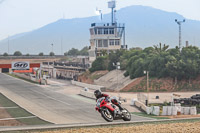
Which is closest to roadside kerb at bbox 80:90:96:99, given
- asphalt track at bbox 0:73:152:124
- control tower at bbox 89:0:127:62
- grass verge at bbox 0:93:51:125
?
asphalt track at bbox 0:73:152:124

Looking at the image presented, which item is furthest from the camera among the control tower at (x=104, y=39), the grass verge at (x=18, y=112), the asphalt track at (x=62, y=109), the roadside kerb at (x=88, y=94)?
the control tower at (x=104, y=39)

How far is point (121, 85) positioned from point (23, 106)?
114 ft

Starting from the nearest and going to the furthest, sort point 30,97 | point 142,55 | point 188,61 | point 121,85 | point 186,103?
point 186,103
point 30,97
point 188,61
point 121,85
point 142,55

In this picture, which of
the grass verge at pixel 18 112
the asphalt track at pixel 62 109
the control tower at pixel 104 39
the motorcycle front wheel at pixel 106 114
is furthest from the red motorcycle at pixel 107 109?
the control tower at pixel 104 39

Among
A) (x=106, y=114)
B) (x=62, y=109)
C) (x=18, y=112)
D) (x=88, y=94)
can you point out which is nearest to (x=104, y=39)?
(x=88, y=94)

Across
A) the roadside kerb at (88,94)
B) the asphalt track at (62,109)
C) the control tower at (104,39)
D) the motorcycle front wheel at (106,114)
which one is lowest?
the asphalt track at (62,109)

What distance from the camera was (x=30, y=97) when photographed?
72000 mm

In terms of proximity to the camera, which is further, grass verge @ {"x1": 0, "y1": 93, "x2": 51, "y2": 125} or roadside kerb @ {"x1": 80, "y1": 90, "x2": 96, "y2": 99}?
roadside kerb @ {"x1": 80, "y1": 90, "x2": 96, "y2": 99}

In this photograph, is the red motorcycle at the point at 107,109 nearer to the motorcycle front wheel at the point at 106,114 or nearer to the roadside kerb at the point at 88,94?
the motorcycle front wheel at the point at 106,114

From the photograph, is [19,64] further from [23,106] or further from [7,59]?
[7,59]

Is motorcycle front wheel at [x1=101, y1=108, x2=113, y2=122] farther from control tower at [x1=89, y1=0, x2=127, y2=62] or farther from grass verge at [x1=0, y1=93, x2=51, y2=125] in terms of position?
control tower at [x1=89, y1=0, x2=127, y2=62]

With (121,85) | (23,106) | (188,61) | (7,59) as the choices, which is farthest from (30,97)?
(7,59)

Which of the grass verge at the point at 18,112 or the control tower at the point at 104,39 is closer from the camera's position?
the grass verge at the point at 18,112

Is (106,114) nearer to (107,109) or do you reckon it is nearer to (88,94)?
(107,109)
